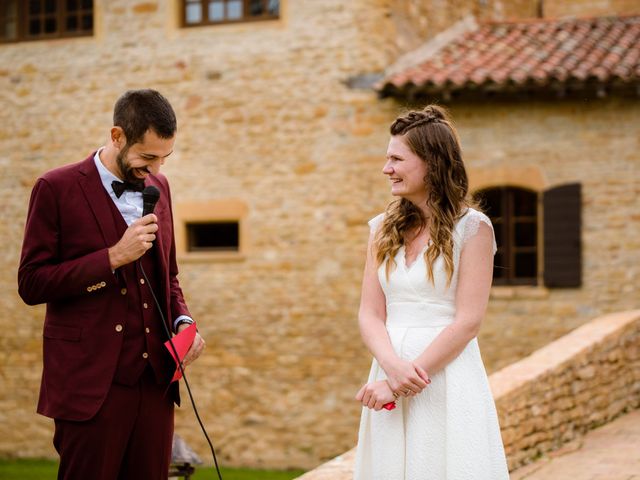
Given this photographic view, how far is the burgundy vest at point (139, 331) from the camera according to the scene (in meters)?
3.00

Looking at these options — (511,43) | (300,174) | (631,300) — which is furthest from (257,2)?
(631,300)

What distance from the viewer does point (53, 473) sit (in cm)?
1141

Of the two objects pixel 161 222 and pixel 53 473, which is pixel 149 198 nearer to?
pixel 161 222

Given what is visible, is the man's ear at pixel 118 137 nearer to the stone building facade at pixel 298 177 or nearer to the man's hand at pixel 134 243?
the man's hand at pixel 134 243

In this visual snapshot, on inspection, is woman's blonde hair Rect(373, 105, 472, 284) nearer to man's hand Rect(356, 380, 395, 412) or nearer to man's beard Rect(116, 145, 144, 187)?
man's hand Rect(356, 380, 395, 412)

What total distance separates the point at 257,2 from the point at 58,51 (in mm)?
2643

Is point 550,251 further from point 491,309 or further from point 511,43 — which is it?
point 511,43

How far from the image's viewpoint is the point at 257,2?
11.5 meters

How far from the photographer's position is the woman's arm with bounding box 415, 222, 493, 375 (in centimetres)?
307

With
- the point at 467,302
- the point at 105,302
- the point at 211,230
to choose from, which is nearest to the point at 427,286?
the point at 467,302

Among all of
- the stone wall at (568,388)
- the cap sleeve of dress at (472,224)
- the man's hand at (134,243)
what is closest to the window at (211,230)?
the stone wall at (568,388)

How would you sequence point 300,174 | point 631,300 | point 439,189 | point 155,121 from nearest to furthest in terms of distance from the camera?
point 155,121, point 439,189, point 631,300, point 300,174

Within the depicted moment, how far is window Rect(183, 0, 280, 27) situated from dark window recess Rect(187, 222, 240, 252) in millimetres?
2417

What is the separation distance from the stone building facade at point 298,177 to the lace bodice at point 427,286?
765cm
